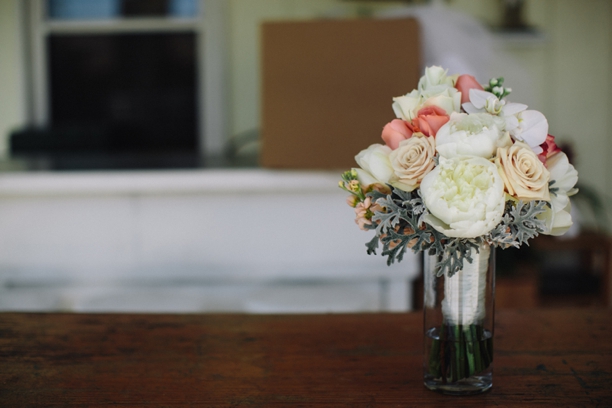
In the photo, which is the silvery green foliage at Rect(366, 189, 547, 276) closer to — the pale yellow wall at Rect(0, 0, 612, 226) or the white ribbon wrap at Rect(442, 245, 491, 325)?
the white ribbon wrap at Rect(442, 245, 491, 325)

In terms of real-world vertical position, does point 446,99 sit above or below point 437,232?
above

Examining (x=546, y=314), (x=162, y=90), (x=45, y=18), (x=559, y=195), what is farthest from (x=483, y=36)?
(x=45, y=18)

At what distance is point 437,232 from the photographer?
644mm

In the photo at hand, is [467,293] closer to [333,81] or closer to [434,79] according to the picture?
[434,79]

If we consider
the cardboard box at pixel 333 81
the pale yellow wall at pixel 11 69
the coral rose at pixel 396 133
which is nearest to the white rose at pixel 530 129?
the coral rose at pixel 396 133

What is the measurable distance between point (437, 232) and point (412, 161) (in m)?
0.08

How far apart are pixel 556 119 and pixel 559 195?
2229 mm

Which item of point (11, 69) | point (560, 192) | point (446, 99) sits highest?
point (11, 69)

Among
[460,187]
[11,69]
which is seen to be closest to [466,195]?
[460,187]

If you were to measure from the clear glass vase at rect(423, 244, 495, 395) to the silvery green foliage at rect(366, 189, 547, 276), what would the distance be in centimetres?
4

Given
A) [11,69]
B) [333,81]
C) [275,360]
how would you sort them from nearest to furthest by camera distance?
[275,360] → [333,81] → [11,69]

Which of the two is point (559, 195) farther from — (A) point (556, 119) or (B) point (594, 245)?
(A) point (556, 119)

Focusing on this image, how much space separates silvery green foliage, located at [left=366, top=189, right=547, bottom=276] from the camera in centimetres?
64

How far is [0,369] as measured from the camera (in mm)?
826
